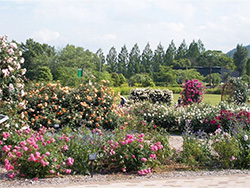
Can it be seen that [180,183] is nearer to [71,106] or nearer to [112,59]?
[71,106]

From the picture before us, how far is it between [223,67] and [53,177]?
80674 mm

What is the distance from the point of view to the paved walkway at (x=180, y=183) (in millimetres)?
4480

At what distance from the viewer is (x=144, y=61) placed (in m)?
75.8

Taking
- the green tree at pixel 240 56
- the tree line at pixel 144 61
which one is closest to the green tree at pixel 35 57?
the tree line at pixel 144 61

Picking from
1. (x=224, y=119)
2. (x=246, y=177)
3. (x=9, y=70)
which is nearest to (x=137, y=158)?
(x=246, y=177)

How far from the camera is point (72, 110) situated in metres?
8.55

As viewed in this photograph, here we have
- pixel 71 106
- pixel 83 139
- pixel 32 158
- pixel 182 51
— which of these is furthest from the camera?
pixel 182 51

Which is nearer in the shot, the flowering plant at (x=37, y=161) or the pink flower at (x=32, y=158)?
the pink flower at (x=32, y=158)

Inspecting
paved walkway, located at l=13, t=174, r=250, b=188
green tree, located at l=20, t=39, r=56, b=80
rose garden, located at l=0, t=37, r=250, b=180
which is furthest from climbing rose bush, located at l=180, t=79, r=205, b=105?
green tree, located at l=20, t=39, r=56, b=80

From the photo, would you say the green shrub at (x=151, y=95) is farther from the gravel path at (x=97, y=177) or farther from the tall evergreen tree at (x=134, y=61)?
the tall evergreen tree at (x=134, y=61)

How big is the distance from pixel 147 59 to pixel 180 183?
72704 millimetres

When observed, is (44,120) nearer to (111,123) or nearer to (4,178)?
(111,123)

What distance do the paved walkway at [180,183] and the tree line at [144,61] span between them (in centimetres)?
4465

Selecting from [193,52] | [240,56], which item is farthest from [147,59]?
[240,56]
